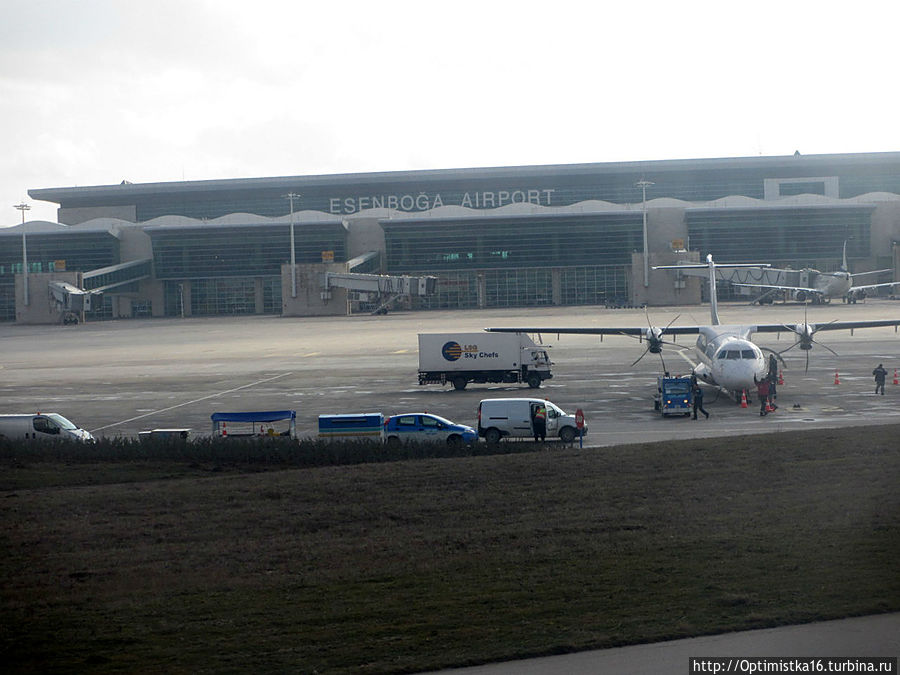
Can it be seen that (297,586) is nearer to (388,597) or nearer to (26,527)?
(388,597)

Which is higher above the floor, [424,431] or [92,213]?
[92,213]

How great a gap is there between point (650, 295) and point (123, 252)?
86.5 m

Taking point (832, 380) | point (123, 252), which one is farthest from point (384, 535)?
point (123, 252)

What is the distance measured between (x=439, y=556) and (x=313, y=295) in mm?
122942

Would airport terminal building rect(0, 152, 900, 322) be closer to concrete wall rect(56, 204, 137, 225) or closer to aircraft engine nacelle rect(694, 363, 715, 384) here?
concrete wall rect(56, 204, 137, 225)

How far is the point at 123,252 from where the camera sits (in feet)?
527

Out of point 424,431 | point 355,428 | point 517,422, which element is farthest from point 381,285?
point 424,431

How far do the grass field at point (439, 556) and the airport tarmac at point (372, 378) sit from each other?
12.0 meters

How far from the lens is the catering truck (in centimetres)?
5509

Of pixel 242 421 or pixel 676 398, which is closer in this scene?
pixel 242 421

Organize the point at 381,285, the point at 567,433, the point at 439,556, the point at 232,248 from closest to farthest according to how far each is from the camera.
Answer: the point at 439,556 < the point at 567,433 < the point at 381,285 < the point at 232,248

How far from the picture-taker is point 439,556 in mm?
18953

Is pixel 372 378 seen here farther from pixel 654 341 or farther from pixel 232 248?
pixel 232 248

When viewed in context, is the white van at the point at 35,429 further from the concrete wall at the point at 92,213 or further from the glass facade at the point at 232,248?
the concrete wall at the point at 92,213
